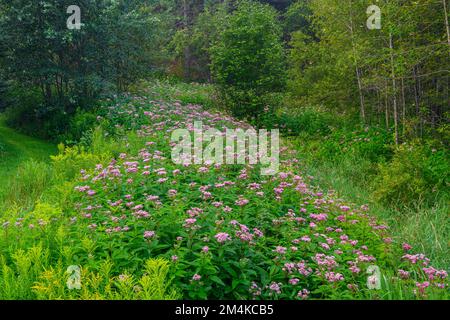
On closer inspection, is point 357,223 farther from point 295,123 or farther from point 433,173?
point 295,123

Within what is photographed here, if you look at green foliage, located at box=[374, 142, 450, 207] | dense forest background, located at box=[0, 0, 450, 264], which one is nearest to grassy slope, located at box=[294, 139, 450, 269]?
dense forest background, located at box=[0, 0, 450, 264]

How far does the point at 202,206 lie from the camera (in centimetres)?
489

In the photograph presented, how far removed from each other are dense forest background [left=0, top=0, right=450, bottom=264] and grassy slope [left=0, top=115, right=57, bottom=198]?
451 millimetres

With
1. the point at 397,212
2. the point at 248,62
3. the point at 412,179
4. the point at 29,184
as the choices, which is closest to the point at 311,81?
the point at 248,62

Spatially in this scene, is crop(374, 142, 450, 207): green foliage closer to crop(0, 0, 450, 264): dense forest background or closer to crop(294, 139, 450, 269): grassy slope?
crop(0, 0, 450, 264): dense forest background

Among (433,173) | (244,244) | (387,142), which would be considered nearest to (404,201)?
(433,173)

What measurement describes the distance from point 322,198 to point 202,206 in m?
1.88

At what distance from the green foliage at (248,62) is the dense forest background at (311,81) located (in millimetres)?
38

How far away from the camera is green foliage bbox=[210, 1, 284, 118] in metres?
13.6

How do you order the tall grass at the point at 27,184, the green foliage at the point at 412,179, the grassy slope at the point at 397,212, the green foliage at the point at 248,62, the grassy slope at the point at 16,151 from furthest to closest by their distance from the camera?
the green foliage at the point at 248,62, the grassy slope at the point at 16,151, the green foliage at the point at 412,179, the tall grass at the point at 27,184, the grassy slope at the point at 397,212

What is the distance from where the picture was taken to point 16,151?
1048 cm

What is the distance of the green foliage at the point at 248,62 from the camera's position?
13.6m

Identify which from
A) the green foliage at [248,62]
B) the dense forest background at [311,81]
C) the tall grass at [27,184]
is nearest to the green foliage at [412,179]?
the dense forest background at [311,81]

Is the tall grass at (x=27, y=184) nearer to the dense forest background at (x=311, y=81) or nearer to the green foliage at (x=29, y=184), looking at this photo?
the green foliage at (x=29, y=184)
